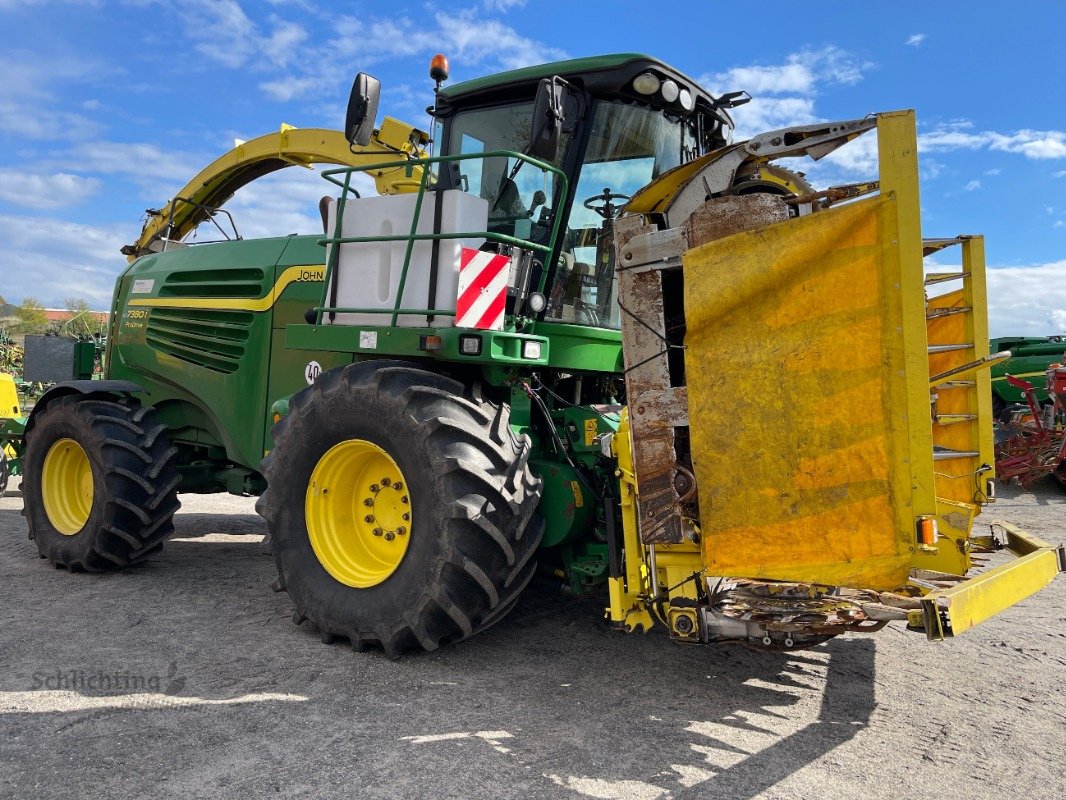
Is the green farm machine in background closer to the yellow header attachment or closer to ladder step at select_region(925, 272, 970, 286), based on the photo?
ladder step at select_region(925, 272, 970, 286)

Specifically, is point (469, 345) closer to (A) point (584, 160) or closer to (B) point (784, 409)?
(A) point (584, 160)

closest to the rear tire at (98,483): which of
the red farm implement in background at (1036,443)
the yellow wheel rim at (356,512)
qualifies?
the yellow wheel rim at (356,512)

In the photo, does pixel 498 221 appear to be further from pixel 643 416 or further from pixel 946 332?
pixel 946 332

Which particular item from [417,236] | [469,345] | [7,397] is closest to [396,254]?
[417,236]

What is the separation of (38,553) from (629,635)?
4490 mm

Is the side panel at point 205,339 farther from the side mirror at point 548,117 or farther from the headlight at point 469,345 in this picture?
the side mirror at point 548,117

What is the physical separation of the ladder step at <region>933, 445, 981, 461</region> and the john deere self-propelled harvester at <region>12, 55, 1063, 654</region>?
2 centimetres

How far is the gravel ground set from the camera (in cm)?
268

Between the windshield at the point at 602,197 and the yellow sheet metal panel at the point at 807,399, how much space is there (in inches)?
50.6

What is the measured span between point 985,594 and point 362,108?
11.7 feet

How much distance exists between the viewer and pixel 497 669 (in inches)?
144

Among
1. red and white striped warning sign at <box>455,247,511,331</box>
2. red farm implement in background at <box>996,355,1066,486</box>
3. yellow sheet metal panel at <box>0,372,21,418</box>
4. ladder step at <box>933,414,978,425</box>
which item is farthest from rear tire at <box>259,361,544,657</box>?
red farm implement in background at <box>996,355,1066,486</box>

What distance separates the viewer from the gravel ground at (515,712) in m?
2.68

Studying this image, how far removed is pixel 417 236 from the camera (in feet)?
12.5
